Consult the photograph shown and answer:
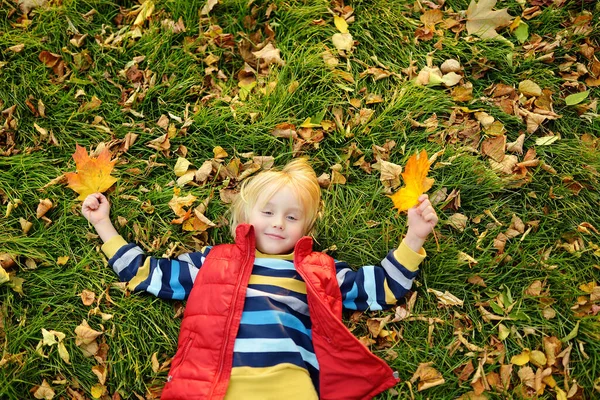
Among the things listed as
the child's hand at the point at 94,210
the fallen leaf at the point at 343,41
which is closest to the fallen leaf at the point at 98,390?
the child's hand at the point at 94,210

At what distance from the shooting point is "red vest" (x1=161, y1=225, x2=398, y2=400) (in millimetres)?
2701

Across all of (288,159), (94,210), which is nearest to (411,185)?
(288,159)

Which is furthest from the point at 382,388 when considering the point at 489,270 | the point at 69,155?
the point at 69,155

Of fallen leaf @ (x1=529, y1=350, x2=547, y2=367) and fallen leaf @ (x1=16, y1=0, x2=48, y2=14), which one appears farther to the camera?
fallen leaf @ (x1=16, y1=0, x2=48, y2=14)

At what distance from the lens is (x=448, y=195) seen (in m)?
3.28

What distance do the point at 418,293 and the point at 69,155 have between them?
2329 millimetres

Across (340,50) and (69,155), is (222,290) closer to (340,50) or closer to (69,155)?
(69,155)

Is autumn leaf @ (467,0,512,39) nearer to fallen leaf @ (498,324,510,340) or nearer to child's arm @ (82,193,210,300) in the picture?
fallen leaf @ (498,324,510,340)

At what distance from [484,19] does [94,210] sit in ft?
9.38

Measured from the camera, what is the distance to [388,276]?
3.01 m

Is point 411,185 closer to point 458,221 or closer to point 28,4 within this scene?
point 458,221

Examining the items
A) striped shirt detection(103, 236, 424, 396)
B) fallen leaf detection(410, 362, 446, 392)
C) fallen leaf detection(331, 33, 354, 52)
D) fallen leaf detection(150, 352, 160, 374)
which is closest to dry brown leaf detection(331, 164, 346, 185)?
striped shirt detection(103, 236, 424, 396)

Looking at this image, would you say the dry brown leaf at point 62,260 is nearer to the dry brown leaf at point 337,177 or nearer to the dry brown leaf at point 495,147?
the dry brown leaf at point 337,177

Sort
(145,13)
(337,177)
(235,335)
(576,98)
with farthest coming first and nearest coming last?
1. (145,13)
2. (576,98)
3. (337,177)
4. (235,335)
